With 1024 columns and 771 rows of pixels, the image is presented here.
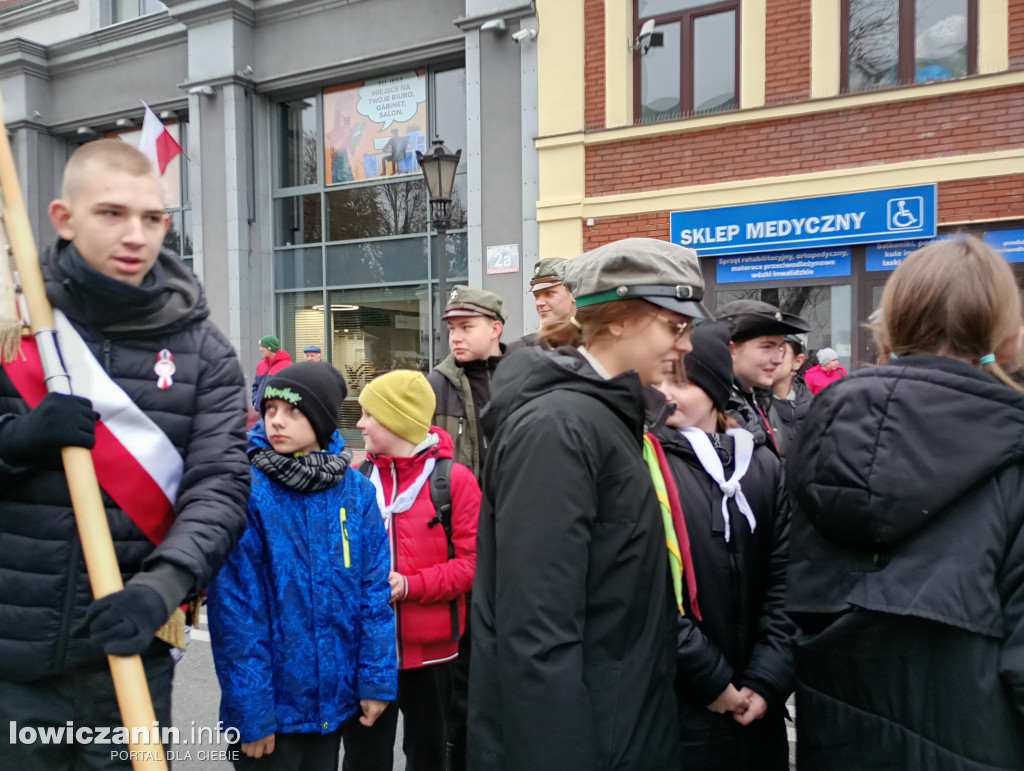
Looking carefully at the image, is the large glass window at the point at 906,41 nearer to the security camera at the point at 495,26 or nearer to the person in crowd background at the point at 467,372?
the security camera at the point at 495,26

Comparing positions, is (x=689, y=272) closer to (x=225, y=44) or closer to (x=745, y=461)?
(x=745, y=461)

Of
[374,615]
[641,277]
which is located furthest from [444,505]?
[641,277]

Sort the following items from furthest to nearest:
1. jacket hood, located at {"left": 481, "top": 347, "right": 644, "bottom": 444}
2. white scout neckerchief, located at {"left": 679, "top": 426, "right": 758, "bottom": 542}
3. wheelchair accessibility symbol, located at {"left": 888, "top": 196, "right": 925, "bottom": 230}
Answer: wheelchair accessibility symbol, located at {"left": 888, "top": 196, "right": 925, "bottom": 230} < white scout neckerchief, located at {"left": 679, "top": 426, "right": 758, "bottom": 542} < jacket hood, located at {"left": 481, "top": 347, "right": 644, "bottom": 444}

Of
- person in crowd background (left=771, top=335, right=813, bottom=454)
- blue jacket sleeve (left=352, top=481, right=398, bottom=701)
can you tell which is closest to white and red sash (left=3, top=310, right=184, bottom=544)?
blue jacket sleeve (left=352, top=481, right=398, bottom=701)

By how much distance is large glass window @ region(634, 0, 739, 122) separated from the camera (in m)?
9.98

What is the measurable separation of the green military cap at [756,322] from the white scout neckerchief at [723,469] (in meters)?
1.47

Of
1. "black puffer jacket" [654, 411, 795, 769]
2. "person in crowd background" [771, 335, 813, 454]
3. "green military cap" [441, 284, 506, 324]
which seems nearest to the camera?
"black puffer jacket" [654, 411, 795, 769]

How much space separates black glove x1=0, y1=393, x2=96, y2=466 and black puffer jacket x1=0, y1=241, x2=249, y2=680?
2.1 inches

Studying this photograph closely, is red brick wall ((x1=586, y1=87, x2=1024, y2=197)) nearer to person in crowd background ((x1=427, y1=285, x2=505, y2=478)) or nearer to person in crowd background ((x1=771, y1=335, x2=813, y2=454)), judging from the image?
person in crowd background ((x1=771, y1=335, x2=813, y2=454))

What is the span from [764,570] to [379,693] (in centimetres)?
132

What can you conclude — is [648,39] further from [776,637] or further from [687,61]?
[776,637]

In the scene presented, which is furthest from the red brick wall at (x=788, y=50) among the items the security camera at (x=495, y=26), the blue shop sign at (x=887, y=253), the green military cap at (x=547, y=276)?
the green military cap at (x=547, y=276)

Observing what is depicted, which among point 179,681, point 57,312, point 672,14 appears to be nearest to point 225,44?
point 672,14

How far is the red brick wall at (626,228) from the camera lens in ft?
33.8
